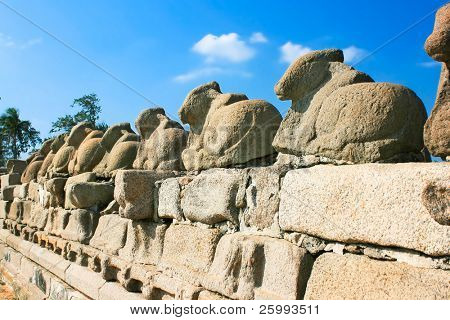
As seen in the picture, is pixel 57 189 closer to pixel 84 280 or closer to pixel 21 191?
pixel 84 280

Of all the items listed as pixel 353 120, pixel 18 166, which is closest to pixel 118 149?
pixel 353 120

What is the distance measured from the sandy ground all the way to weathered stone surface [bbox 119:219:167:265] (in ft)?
13.3

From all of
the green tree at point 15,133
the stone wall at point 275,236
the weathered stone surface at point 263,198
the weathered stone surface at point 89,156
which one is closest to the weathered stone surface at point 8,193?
the weathered stone surface at point 89,156

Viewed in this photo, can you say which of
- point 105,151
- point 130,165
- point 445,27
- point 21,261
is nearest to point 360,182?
point 445,27

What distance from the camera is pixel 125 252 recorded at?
4137 mm

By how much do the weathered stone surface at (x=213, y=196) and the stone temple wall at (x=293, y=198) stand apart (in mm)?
11

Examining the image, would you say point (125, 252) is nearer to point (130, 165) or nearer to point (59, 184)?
point (130, 165)

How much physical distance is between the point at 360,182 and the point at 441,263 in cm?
45

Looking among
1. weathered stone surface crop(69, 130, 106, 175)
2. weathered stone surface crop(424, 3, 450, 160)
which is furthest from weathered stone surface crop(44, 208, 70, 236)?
weathered stone surface crop(424, 3, 450, 160)

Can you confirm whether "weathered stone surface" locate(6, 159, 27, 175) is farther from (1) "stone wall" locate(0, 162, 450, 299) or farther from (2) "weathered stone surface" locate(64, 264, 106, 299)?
(1) "stone wall" locate(0, 162, 450, 299)

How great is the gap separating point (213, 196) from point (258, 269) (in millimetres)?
642

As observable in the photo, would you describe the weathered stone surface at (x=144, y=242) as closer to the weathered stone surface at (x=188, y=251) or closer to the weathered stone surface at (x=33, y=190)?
the weathered stone surface at (x=188, y=251)

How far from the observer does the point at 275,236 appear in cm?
258

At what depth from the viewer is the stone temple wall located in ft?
6.10
